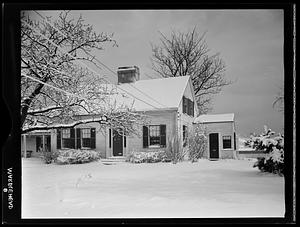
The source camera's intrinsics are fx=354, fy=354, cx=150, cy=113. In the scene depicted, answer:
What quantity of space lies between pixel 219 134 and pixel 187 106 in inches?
14.0

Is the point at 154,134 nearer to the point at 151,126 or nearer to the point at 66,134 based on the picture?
the point at 151,126

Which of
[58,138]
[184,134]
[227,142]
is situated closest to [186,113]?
[184,134]

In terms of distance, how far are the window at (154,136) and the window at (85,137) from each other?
18.3 inches

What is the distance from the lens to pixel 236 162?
9.57 feet

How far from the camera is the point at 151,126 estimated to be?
9.66ft

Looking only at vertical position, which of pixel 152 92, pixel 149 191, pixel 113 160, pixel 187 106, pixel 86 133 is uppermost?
pixel 152 92

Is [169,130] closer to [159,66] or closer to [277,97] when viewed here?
[159,66]

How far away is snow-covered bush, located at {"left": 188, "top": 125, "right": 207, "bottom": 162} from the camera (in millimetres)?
2969

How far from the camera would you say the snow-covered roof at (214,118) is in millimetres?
2912

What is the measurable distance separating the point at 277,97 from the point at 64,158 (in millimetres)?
1784

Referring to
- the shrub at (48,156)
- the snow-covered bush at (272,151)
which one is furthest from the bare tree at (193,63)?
the shrub at (48,156)

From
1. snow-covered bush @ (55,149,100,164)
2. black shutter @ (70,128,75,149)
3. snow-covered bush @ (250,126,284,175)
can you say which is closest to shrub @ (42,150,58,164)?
snow-covered bush @ (55,149,100,164)

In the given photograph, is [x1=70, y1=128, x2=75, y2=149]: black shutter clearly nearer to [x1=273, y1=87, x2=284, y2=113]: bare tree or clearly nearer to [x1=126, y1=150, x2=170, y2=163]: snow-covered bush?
[x1=126, y1=150, x2=170, y2=163]: snow-covered bush
